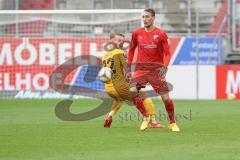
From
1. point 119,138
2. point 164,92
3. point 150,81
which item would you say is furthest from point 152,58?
point 119,138

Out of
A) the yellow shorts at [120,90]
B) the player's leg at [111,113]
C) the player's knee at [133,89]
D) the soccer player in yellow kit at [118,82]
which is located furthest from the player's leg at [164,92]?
the player's leg at [111,113]

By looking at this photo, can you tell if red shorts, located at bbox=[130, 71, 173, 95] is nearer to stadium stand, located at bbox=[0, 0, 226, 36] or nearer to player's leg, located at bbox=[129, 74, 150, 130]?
player's leg, located at bbox=[129, 74, 150, 130]

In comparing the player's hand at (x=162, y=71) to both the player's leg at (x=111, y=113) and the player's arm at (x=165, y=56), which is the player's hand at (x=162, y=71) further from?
the player's leg at (x=111, y=113)

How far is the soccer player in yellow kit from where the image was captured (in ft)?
48.6

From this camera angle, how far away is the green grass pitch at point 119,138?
34.3 ft

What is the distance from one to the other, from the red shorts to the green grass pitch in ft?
2.62

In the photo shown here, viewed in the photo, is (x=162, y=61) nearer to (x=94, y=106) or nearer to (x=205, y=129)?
(x=205, y=129)

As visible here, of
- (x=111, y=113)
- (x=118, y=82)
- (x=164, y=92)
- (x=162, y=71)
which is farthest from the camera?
(x=118, y=82)

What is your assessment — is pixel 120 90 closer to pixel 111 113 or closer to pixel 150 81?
pixel 111 113

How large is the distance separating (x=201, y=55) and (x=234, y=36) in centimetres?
266

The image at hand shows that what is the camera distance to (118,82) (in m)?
15.2

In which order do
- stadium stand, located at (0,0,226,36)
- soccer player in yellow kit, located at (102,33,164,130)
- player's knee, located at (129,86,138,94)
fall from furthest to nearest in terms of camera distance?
stadium stand, located at (0,0,226,36), soccer player in yellow kit, located at (102,33,164,130), player's knee, located at (129,86,138,94)

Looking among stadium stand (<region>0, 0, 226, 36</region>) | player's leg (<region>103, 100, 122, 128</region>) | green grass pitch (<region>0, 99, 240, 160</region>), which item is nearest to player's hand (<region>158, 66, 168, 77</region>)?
green grass pitch (<region>0, 99, 240, 160</region>)

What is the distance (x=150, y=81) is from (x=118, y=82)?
112 centimetres
